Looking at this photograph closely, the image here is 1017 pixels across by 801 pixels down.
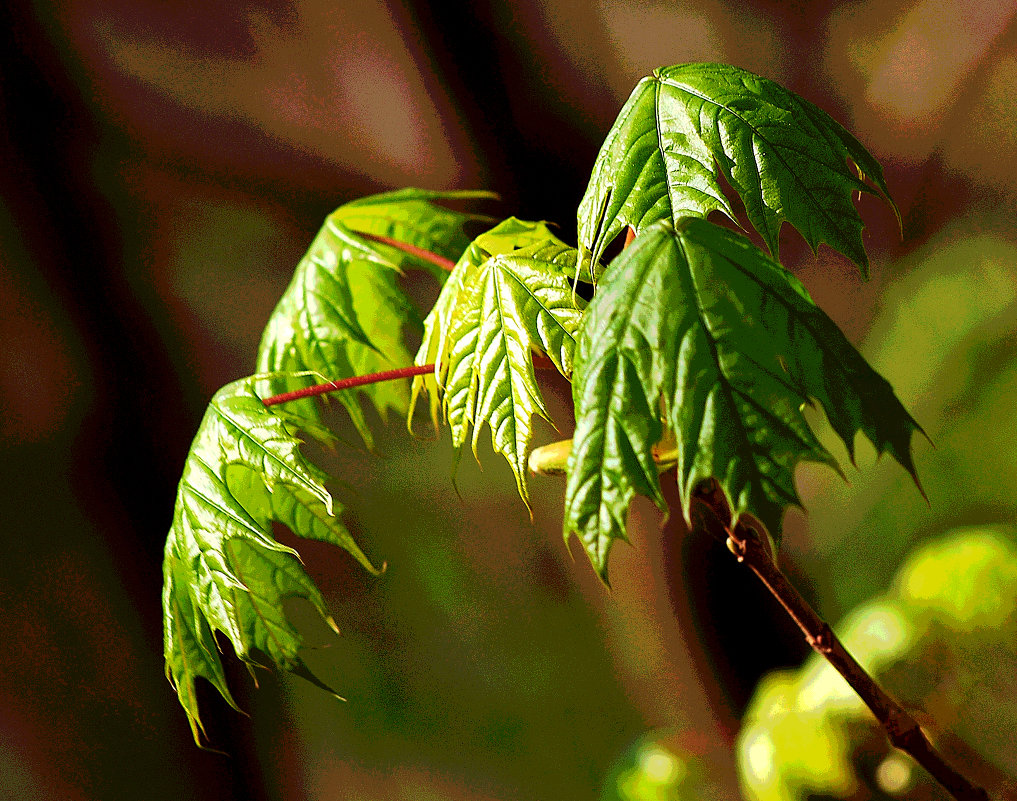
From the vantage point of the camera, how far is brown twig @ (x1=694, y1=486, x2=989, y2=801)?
1.55ft

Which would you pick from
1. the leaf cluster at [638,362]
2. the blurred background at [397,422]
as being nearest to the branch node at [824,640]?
the leaf cluster at [638,362]

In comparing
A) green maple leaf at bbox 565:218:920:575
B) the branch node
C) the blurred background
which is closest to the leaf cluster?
green maple leaf at bbox 565:218:920:575

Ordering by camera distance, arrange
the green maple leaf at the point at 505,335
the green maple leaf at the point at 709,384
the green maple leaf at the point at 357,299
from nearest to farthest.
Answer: the green maple leaf at the point at 709,384
the green maple leaf at the point at 505,335
the green maple leaf at the point at 357,299

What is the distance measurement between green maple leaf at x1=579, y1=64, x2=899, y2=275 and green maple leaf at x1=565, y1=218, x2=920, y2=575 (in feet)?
0.14

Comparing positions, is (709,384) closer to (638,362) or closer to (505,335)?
(638,362)

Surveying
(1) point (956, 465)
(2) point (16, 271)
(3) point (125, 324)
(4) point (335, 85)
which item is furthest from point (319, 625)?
(1) point (956, 465)

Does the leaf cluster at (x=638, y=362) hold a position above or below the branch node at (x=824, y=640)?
above

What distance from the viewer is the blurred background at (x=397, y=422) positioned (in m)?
1.24

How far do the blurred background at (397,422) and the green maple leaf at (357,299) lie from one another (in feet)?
2.28

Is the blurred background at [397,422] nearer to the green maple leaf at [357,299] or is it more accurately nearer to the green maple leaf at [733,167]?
the green maple leaf at [357,299]

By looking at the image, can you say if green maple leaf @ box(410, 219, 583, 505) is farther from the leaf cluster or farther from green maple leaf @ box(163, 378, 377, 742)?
green maple leaf @ box(163, 378, 377, 742)

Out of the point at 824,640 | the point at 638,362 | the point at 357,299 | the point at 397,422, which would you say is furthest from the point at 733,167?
the point at 397,422

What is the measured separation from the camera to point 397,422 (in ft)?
5.03

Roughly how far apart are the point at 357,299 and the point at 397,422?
799 millimetres
